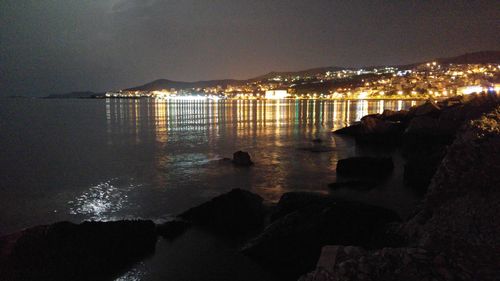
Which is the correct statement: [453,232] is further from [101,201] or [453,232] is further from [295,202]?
[101,201]

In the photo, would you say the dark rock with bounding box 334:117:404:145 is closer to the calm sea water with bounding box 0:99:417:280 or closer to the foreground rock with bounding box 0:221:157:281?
the calm sea water with bounding box 0:99:417:280

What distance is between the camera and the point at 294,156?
101 ft

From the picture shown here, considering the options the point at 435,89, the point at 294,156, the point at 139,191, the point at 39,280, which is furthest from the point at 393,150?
the point at 435,89

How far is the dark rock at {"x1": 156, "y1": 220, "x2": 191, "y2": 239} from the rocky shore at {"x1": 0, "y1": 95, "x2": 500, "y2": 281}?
35 millimetres

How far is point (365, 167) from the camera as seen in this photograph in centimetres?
2177

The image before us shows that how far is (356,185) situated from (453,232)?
454 inches

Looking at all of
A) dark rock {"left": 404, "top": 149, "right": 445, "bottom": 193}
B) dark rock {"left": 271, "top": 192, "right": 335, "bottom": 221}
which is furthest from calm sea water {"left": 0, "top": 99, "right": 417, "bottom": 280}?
dark rock {"left": 271, "top": 192, "right": 335, "bottom": 221}

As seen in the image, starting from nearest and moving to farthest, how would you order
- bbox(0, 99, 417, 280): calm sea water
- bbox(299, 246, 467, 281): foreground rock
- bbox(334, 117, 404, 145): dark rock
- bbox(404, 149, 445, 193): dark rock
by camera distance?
bbox(299, 246, 467, 281): foreground rock, bbox(0, 99, 417, 280): calm sea water, bbox(404, 149, 445, 193): dark rock, bbox(334, 117, 404, 145): dark rock

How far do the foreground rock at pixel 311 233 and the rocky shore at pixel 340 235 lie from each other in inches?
1.1

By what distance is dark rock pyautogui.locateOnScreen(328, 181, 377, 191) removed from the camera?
18.2 meters

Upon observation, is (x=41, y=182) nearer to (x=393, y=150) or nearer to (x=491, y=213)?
(x=491, y=213)

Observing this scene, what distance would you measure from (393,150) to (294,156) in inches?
353

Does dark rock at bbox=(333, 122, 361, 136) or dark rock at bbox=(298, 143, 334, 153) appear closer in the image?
dark rock at bbox=(298, 143, 334, 153)

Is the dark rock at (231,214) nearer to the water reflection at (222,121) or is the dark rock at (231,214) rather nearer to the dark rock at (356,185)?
the dark rock at (356,185)
